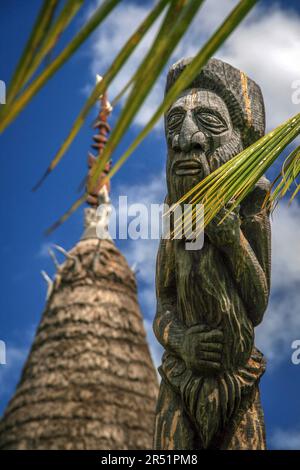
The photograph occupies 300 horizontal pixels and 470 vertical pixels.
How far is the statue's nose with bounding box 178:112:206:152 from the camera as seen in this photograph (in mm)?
3842

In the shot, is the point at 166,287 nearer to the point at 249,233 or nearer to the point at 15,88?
the point at 249,233

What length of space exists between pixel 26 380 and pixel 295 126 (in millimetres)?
8908

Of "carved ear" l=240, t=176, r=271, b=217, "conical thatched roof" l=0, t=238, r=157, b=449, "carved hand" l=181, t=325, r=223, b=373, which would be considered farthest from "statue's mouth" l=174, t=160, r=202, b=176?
"conical thatched roof" l=0, t=238, r=157, b=449

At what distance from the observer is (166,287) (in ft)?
13.5


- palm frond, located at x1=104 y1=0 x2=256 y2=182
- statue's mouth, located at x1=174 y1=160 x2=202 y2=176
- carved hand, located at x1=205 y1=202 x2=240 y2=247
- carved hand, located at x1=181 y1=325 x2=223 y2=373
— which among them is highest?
statue's mouth, located at x1=174 y1=160 x2=202 y2=176

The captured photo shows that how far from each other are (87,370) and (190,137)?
7.25 metres

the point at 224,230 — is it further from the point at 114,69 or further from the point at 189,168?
the point at 114,69

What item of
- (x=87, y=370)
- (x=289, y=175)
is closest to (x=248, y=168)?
(x=289, y=175)

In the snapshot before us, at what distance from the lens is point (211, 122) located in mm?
3955

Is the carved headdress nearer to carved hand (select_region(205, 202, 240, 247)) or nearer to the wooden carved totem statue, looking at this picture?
the wooden carved totem statue

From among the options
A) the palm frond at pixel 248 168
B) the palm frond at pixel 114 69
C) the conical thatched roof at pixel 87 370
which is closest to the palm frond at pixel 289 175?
the palm frond at pixel 248 168

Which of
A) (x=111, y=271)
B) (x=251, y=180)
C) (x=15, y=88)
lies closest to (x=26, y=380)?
(x=111, y=271)

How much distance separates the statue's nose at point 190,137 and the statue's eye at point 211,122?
2.2 inches

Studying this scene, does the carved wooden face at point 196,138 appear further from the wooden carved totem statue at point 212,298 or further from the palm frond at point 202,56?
the palm frond at point 202,56
